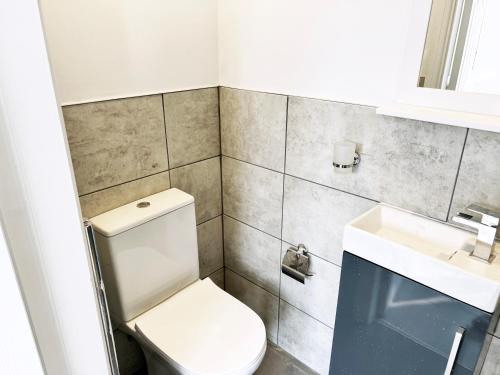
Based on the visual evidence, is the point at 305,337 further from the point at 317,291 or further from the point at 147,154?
the point at 147,154

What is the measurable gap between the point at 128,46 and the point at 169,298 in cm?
101

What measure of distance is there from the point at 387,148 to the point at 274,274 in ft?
2.77

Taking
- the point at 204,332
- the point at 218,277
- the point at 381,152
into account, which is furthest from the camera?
the point at 218,277

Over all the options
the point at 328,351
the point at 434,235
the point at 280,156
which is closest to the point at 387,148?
the point at 434,235

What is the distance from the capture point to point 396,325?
1158 mm

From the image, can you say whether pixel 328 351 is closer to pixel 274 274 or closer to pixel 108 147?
pixel 274 274

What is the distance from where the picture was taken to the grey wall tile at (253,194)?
167 cm

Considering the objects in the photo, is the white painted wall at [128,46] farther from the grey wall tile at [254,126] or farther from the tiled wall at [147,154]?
the grey wall tile at [254,126]

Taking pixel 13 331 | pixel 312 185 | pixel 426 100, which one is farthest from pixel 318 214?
pixel 13 331

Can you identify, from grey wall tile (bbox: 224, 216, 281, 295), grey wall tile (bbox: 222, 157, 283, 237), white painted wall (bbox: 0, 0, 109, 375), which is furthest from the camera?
grey wall tile (bbox: 224, 216, 281, 295)

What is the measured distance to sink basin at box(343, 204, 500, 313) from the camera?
3.14ft

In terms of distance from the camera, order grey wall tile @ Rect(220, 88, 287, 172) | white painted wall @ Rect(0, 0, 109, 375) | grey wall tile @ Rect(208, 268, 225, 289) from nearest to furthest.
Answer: white painted wall @ Rect(0, 0, 109, 375)
grey wall tile @ Rect(220, 88, 287, 172)
grey wall tile @ Rect(208, 268, 225, 289)

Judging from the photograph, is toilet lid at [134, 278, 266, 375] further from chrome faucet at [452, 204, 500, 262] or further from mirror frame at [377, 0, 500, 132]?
mirror frame at [377, 0, 500, 132]

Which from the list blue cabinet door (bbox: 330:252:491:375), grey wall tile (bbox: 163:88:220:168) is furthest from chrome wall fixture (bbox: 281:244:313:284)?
grey wall tile (bbox: 163:88:220:168)
